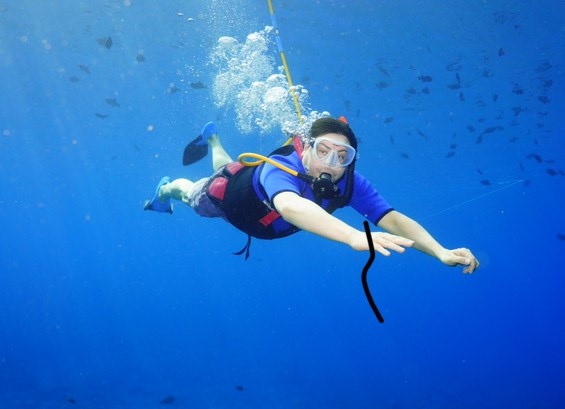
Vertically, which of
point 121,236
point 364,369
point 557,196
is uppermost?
point 121,236

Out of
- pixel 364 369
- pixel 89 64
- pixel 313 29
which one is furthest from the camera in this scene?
pixel 364 369

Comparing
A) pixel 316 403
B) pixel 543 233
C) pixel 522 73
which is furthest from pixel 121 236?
pixel 543 233

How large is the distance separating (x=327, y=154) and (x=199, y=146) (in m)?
4.06

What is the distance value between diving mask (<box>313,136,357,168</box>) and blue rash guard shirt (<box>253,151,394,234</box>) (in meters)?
0.23

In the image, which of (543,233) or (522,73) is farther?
(543,233)

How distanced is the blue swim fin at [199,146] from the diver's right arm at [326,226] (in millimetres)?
4332

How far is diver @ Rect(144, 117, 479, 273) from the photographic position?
2494 mm

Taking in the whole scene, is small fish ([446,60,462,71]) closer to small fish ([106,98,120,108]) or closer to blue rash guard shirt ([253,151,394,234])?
small fish ([106,98,120,108])

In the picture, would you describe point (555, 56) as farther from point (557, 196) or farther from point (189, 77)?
point (557, 196)

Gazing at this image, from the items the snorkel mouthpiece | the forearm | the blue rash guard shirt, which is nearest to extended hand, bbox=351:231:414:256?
the blue rash guard shirt

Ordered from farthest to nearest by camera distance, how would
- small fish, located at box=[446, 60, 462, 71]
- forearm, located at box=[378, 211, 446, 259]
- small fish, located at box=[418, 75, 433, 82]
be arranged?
1. small fish, located at box=[446, 60, 462, 71]
2. small fish, located at box=[418, 75, 433, 82]
3. forearm, located at box=[378, 211, 446, 259]

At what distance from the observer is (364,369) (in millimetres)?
30141

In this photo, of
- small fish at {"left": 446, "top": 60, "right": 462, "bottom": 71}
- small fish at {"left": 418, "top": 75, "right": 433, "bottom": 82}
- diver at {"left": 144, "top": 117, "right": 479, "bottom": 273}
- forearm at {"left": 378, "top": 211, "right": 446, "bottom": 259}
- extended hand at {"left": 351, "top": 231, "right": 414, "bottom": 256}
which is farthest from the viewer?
small fish at {"left": 446, "top": 60, "right": 462, "bottom": 71}

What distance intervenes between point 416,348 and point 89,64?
35.1 metres
